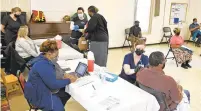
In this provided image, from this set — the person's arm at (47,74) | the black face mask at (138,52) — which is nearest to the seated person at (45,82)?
the person's arm at (47,74)

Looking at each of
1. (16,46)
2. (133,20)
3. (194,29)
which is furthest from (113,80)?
(194,29)

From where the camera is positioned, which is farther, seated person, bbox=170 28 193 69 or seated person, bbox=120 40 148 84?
seated person, bbox=170 28 193 69

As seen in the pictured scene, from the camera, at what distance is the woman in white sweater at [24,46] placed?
12.6 feet

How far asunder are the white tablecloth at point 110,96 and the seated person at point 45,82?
196 millimetres

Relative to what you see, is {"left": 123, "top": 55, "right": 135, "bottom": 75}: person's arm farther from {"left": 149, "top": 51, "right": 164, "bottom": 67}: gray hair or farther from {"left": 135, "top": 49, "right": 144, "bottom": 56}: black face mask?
{"left": 149, "top": 51, "right": 164, "bottom": 67}: gray hair

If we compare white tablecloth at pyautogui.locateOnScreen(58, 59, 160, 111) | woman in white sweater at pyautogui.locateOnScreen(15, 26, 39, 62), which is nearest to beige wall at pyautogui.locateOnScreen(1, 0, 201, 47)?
woman in white sweater at pyautogui.locateOnScreen(15, 26, 39, 62)

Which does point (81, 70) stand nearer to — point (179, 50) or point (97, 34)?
point (97, 34)

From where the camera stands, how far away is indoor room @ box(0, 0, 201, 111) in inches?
87.5

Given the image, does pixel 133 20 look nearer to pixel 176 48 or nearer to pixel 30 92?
pixel 176 48

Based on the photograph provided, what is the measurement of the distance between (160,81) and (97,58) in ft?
6.99

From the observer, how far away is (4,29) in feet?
16.1

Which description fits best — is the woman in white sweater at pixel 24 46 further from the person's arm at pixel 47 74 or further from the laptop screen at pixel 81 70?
the person's arm at pixel 47 74

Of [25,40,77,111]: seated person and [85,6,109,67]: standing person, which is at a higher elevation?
[85,6,109,67]: standing person

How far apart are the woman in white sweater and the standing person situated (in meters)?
1.00
